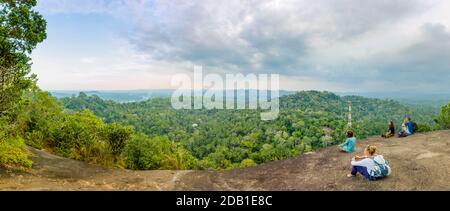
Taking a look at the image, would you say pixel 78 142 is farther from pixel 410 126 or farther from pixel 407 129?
pixel 410 126

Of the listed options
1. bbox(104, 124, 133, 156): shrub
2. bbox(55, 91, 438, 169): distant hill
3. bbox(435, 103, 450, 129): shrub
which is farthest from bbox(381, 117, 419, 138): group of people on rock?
bbox(104, 124, 133, 156): shrub

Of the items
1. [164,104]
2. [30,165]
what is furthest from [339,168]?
[164,104]

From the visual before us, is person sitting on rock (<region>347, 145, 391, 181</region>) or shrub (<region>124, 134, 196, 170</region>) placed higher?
person sitting on rock (<region>347, 145, 391, 181</region>)

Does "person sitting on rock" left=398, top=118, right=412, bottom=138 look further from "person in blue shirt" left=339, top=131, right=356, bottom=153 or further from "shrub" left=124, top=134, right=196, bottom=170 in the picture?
"shrub" left=124, top=134, right=196, bottom=170

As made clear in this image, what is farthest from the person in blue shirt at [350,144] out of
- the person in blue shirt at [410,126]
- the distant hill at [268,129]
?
the distant hill at [268,129]

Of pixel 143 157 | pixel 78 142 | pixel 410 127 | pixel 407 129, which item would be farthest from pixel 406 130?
pixel 78 142

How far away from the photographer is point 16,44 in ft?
32.7

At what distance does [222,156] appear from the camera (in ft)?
156

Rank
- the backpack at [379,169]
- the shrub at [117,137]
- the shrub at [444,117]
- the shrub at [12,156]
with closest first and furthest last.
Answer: the backpack at [379,169], the shrub at [12,156], the shrub at [117,137], the shrub at [444,117]

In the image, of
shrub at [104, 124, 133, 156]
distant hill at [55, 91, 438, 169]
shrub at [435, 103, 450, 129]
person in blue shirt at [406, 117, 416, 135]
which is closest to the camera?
person in blue shirt at [406, 117, 416, 135]

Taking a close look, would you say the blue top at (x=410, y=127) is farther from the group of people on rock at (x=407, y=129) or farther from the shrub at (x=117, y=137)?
the shrub at (x=117, y=137)

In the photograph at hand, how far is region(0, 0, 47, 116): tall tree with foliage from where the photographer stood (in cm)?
973

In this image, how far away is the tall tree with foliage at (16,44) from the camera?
9727 millimetres
